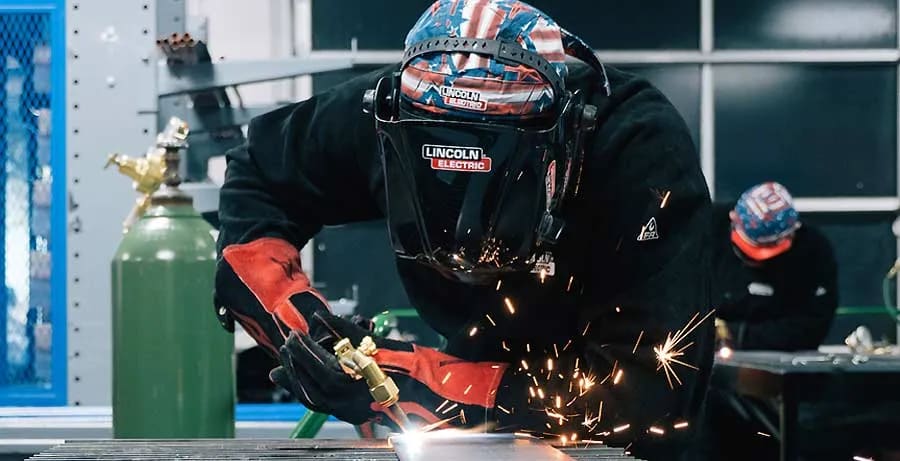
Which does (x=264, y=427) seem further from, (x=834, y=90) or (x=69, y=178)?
(x=834, y=90)

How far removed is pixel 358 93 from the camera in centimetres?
183

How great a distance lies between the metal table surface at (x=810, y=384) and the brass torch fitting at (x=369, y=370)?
3.61ft

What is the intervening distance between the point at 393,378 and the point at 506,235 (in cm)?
30

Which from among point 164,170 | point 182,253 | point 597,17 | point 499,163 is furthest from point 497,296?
point 597,17

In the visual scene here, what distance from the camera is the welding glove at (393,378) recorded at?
152 cm

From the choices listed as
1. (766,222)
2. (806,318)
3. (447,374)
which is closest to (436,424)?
(447,374)

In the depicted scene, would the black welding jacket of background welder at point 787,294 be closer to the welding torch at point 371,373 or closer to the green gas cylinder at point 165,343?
the green gas cylinder at point 165,343

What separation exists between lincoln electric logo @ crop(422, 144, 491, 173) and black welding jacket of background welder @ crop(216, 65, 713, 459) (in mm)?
280

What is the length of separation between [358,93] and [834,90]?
14.4 feet

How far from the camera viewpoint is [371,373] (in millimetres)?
1446

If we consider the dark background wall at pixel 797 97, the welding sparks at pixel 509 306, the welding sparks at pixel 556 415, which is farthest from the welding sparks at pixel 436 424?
the dark background wall at pixel 797 97

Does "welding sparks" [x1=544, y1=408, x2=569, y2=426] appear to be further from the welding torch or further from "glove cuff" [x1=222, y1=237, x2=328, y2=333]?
"glove cuff" [x1=222, y1=237, x2=328, y2=333]

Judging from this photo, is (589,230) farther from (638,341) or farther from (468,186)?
(468,186)

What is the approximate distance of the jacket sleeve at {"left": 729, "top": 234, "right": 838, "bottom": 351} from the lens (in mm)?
4539
